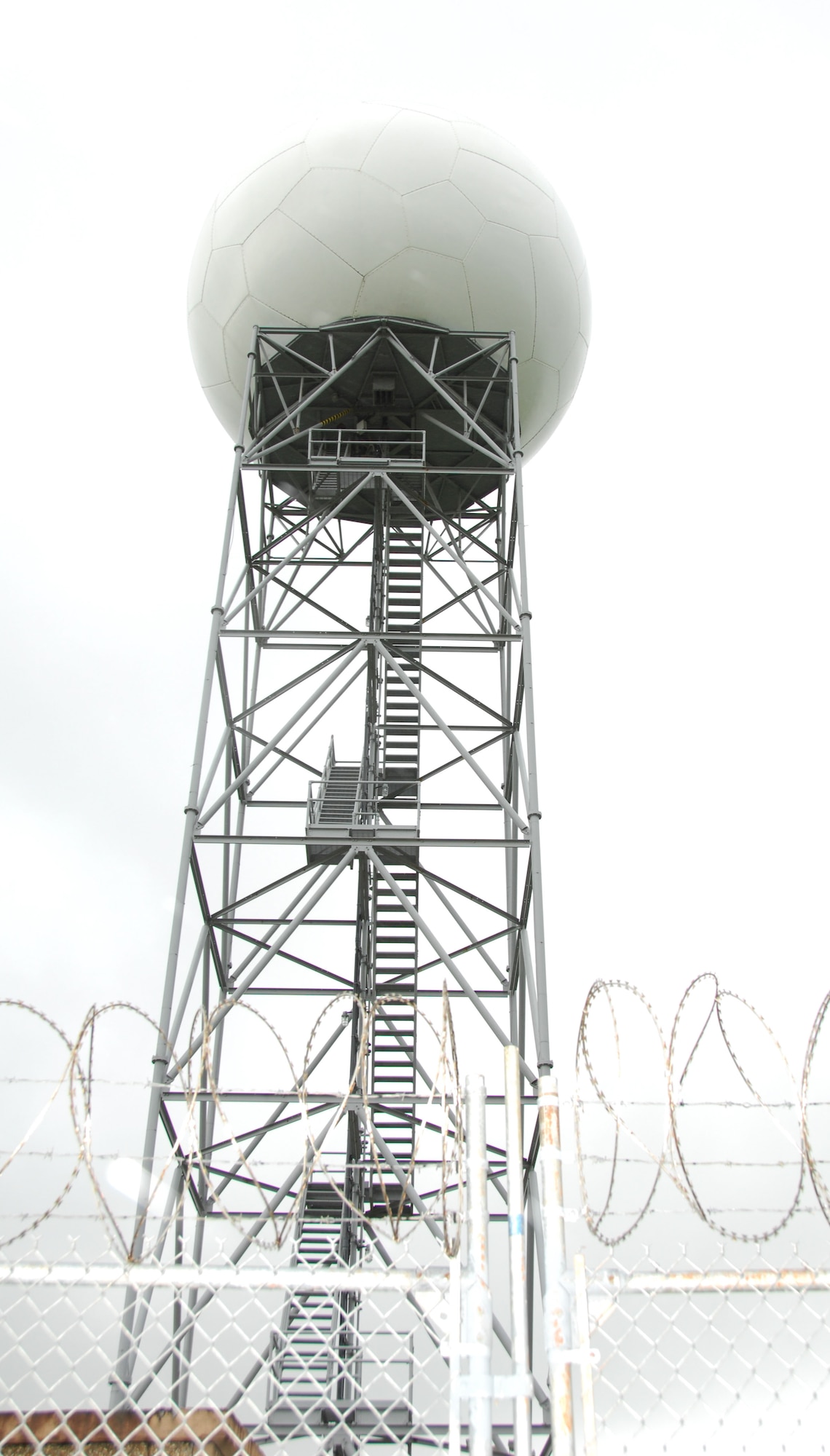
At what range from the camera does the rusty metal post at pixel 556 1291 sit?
346 centimetres

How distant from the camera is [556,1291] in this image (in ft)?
11.8

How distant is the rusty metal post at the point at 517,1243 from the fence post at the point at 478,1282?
82 millimetres

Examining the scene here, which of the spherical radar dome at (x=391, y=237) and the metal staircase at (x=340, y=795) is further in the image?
the spherical radar dome at (x=391, y=237)

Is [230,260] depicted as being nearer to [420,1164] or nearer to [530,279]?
[530,279]

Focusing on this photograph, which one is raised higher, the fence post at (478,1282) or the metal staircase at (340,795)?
the metal staircase at (340,795)

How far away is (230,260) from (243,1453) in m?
14.8

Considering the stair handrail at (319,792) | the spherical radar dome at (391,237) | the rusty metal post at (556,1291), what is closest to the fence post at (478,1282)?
the rusty metal post at (556,1291)

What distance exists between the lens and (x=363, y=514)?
710 inches

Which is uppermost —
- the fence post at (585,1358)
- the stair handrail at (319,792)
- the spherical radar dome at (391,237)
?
the spherical radar dome at (391,237)

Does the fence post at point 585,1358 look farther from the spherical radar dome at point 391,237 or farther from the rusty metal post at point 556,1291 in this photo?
the spherical radar dome at point 391,237

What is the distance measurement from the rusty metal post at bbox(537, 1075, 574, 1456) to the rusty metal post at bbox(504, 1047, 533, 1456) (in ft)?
0.26

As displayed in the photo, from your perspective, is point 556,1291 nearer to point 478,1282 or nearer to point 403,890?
point 478,1282

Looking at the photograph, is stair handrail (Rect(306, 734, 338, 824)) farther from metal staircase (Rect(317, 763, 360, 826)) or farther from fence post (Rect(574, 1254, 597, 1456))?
fence post (Rect(574, 1254, 597, 1456))

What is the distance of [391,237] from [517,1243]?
13.6 metres
